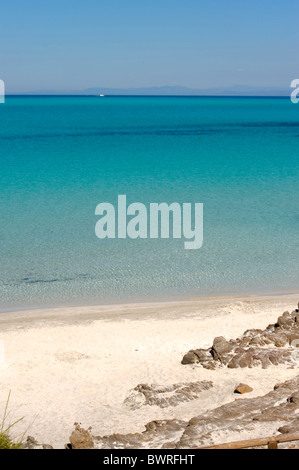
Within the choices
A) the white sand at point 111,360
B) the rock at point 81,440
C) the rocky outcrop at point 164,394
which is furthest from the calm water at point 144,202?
the rock at point 81,440

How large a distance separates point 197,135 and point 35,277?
4498 centimetres

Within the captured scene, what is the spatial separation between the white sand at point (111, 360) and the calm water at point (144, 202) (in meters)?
1.47

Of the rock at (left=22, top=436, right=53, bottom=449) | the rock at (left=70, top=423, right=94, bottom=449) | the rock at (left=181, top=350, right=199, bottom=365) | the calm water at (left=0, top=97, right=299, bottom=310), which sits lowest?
the rock at (left=22, top=436, right=53, bottom=449)

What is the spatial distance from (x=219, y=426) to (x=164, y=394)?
145 centimetres

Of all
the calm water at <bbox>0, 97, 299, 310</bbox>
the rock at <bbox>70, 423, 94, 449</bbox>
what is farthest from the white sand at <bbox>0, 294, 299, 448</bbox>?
the calm water at <bbox>0, 97, 299, 310</bbox>

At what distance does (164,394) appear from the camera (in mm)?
9469

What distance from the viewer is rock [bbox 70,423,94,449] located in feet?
25.0

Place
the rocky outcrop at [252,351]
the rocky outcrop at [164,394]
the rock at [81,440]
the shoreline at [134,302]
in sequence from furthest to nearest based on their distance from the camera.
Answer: the shoreline at [134,302] → the rocky outcrop at [252,351] → the rocky outcrop at [164,394] → the rock at [81,440]

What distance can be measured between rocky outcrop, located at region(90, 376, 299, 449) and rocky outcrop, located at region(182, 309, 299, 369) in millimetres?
1370

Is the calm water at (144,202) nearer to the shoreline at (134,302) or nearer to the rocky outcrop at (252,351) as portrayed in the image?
the shoreline at (134,302)

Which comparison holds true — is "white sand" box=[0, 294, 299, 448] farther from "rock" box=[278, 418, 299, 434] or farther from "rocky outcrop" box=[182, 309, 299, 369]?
"rock" box=[278, 418, 299, 434]

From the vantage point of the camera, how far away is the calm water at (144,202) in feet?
52.5
